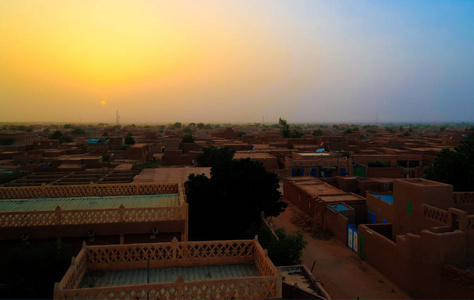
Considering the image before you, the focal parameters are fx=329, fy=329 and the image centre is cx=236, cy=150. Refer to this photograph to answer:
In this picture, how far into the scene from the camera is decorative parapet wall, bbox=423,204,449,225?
11523 millimetres

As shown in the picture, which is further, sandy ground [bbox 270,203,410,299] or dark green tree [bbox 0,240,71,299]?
sandy ground [bbox 270,203,410,299]

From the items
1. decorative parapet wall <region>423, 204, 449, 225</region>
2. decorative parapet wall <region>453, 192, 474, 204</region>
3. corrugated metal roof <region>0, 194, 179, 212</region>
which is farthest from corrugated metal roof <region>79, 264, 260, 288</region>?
decorative parapet wall <region>453, 192, 474, 204</region>

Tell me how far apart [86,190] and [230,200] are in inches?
229

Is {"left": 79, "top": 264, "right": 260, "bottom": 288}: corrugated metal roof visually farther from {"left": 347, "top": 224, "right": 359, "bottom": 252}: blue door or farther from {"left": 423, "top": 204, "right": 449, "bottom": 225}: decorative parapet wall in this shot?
{"left": 347, "top": 224, "right": 359, "bottom": 252}: blue door

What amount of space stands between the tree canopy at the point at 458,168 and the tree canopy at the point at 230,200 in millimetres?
11538

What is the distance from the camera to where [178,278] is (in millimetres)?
5621

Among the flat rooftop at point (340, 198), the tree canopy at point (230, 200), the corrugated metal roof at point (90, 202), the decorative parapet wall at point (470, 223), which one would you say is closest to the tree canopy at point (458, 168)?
the flat rooftop at point (340, 198)

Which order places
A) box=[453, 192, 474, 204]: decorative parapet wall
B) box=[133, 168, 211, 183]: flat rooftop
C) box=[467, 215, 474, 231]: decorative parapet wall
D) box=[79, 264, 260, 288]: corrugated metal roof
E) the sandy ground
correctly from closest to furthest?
box=[79, 264, 260, 288]: corrugated metal roof
box=[467, 215, 474, 231]: decorative parapet wall
the sandy ground
box=[453, 192, 474, 204]: decorative parapet wall
box=[133, 168, 211, 183]: flat rooftop

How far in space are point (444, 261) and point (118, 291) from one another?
9951 millimetres

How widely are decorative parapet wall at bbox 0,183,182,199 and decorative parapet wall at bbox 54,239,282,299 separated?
5046 mm

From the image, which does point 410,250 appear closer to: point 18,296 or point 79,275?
point 79,275

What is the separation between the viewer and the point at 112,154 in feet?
116

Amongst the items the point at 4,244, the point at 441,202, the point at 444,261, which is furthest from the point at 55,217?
the point at 441,202

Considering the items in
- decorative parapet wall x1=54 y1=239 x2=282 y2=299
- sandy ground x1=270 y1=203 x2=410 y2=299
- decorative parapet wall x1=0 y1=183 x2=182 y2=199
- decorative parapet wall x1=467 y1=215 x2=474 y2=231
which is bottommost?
sandy ground x1=270 y1=203 x2=410 y2=299
